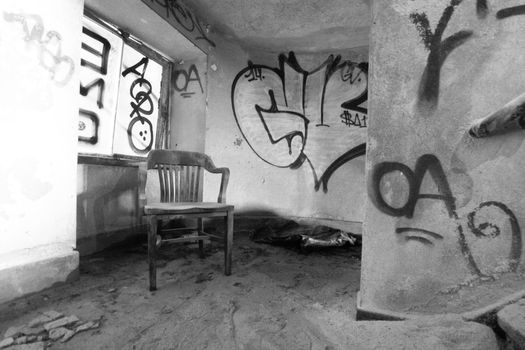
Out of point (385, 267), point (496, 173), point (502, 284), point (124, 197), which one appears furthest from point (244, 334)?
point (124, 197)

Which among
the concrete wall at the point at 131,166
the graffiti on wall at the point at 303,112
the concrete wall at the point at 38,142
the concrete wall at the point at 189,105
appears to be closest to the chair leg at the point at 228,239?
the concrete wall at the point at 131,166

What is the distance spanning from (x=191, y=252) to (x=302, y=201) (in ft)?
5.41

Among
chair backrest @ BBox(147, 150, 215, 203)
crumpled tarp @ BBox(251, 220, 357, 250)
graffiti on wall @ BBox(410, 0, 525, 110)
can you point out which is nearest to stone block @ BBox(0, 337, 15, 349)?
chair backrest @ BBox(147, 150, 215, 203)

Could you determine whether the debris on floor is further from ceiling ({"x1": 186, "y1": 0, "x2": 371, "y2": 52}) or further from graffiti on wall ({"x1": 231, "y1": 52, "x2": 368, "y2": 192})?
ceiling ({"x1": 186, "y1": 0, "x2": 371, "y2": 52})

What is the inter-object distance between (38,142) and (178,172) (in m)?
0.95

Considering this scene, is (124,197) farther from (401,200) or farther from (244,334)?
(401,200)

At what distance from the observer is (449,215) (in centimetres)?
124

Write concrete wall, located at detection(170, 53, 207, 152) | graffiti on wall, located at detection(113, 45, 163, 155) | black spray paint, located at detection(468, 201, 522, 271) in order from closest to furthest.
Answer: black spray paint, located at detection(468, 201, 522, 271)
graffiti on wall, located at detection(113, 45, 163, 155)
concrete wall, located at detection(170, 53, 207, 152)

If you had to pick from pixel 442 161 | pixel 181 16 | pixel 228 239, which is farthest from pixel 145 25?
pixel 442 161

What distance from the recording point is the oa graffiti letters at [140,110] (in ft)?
10.1

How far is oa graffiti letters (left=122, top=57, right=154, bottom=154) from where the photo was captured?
307cm

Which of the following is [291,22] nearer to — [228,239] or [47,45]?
[47,45]

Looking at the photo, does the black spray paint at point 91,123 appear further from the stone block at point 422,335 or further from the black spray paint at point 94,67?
the stone block at point 422,335

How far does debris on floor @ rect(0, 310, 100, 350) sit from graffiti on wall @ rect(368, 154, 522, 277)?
1.52 m
